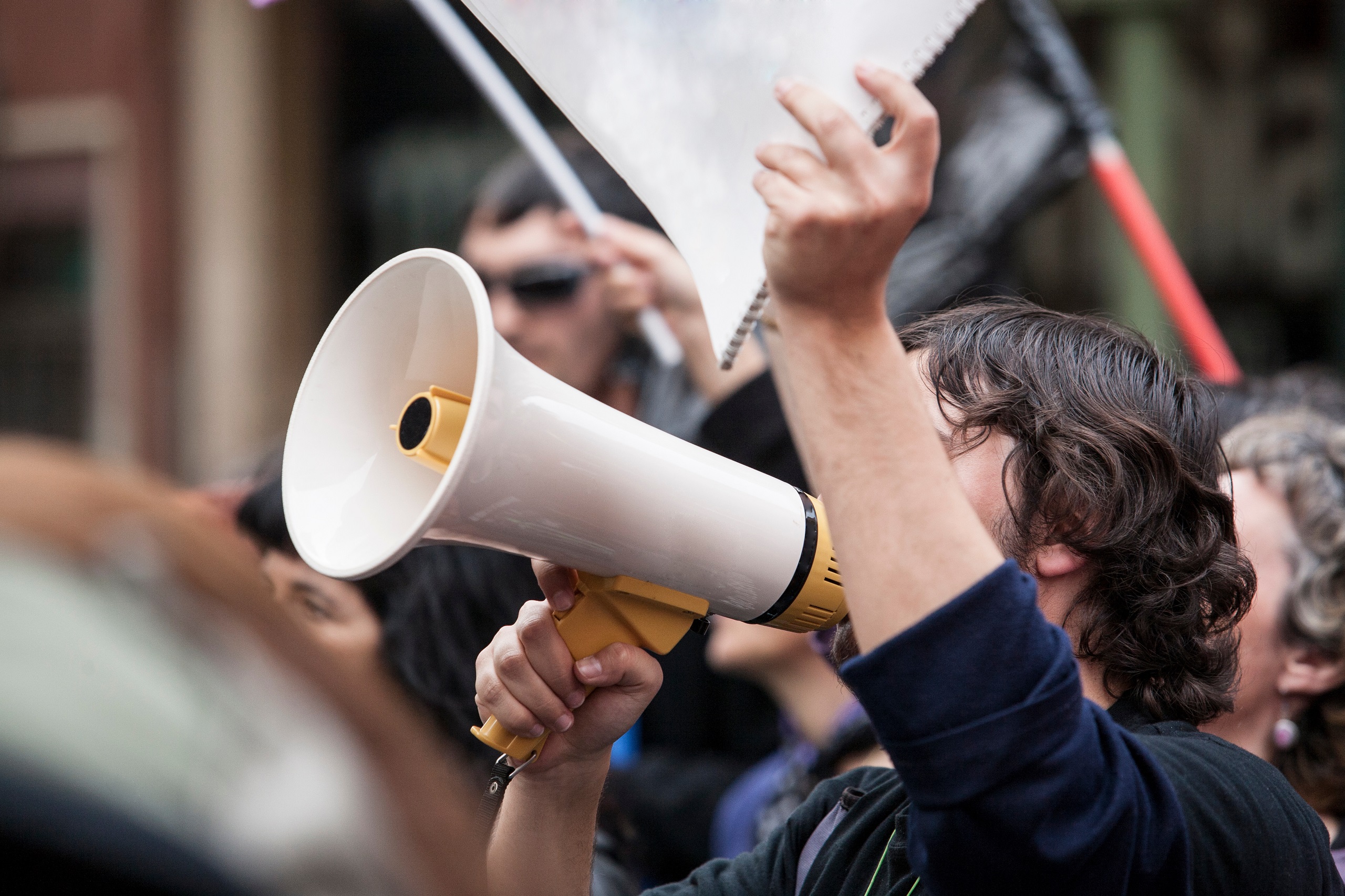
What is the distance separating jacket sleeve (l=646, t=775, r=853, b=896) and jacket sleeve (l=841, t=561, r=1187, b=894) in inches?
20.5

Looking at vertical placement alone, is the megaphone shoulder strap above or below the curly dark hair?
below

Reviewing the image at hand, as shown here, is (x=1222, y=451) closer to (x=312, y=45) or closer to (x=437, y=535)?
(x=437, y=535)

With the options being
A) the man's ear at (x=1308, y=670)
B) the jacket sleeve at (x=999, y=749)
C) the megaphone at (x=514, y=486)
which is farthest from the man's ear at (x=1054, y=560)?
the man's ear at (x=1308, y=670)

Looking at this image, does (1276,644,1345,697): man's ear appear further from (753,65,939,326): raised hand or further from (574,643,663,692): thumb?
(753,65,939,326): raised hand

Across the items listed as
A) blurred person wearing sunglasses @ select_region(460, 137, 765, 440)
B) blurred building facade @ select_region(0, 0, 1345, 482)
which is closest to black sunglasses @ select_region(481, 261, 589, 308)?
blurred person wearing sunglasses @ select_region(460, 137, 765, 440)

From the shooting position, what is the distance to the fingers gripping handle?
4.31 feet

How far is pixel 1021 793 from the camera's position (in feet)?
2.95

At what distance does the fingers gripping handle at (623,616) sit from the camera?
1.31 meters

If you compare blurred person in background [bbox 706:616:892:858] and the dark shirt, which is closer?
the dark shirt

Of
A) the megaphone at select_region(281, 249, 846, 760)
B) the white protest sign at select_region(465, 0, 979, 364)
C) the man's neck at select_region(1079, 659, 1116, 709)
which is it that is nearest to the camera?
the white protest sign at select_region(465, 0, 979, 364)

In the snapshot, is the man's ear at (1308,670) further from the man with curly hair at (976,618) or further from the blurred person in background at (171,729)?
the blurred person in background at (171,729)

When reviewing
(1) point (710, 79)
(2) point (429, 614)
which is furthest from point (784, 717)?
(1) point (710, 79)

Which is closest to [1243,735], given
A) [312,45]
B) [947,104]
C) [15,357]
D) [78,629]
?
[78,629]

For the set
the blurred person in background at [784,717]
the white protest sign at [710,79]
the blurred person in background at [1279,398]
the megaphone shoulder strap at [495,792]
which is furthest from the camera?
the blurred person in background at [1279,398]
